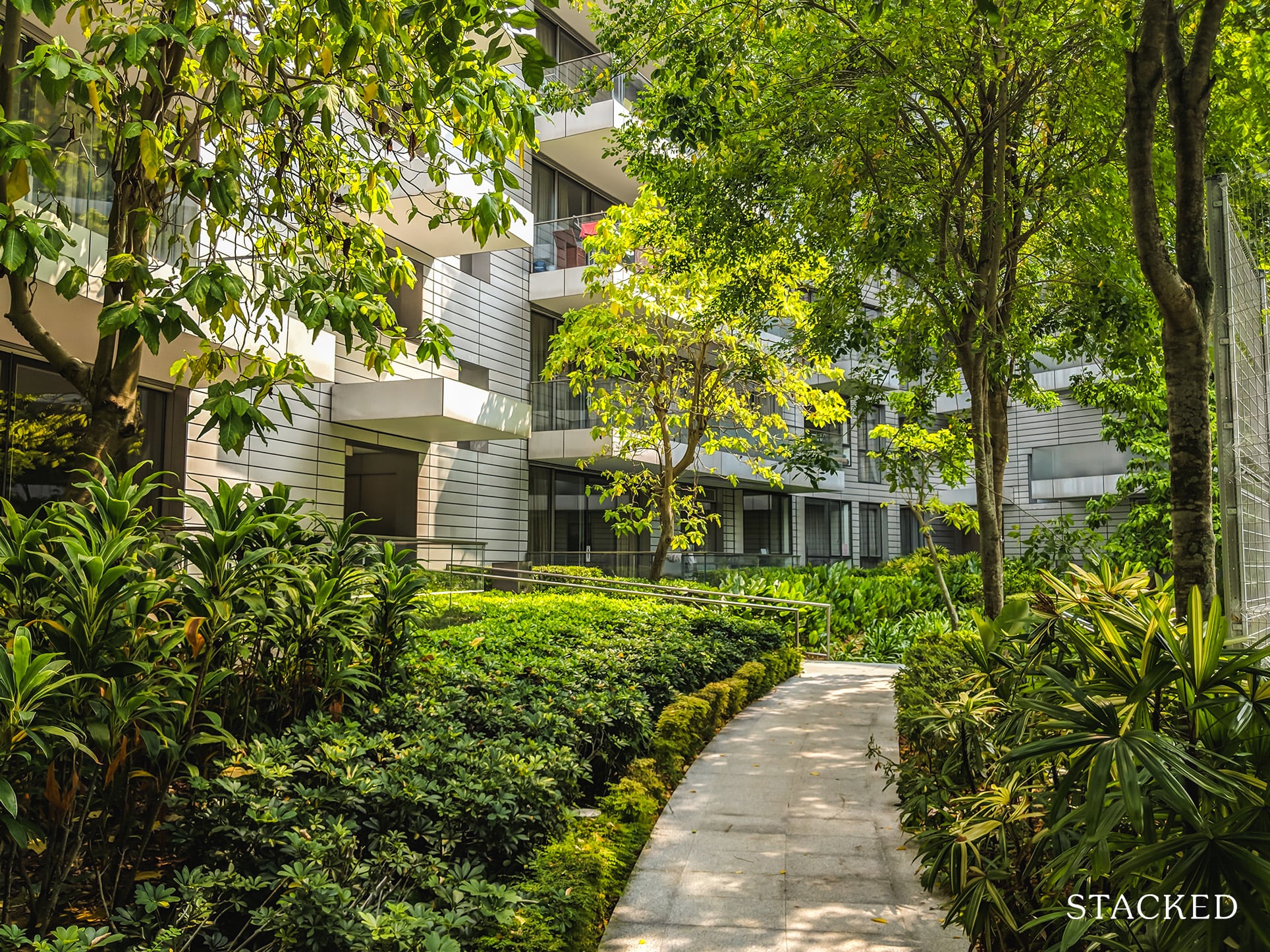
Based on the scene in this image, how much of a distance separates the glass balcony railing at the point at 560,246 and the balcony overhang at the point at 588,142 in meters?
1.38

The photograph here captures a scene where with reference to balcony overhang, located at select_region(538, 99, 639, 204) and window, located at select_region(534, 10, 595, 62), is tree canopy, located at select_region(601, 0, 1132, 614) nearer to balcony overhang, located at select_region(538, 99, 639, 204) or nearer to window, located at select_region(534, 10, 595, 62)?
balcony overhang, located at select_region(538, 99, 639, 204)

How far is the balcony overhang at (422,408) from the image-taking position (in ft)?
45.0

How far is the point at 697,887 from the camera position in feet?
15.1

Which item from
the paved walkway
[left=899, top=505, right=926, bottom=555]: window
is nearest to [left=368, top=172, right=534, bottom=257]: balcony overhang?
the paved walkway

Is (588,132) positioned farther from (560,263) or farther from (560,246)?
(560,263)

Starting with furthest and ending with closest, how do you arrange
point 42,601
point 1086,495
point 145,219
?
point 1086,495
point 145,219
point 42,601

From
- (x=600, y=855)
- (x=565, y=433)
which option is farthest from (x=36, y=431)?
(x=565, y=433)

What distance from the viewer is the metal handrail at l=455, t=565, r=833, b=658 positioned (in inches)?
501

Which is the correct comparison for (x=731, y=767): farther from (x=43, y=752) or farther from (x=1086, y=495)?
(x=1086, y=495)

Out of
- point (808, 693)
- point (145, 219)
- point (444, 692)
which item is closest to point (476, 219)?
point (145, 219)

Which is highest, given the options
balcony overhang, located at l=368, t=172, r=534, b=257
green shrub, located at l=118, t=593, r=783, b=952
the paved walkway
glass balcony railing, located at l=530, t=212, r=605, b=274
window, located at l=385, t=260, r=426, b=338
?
glass balcony railing, located at l=530, t=212, r=605, b=274

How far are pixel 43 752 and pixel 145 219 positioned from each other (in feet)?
9.38

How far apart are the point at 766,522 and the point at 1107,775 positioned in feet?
83.0

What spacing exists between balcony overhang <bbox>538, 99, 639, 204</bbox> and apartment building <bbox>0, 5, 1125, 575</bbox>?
0.16ft
